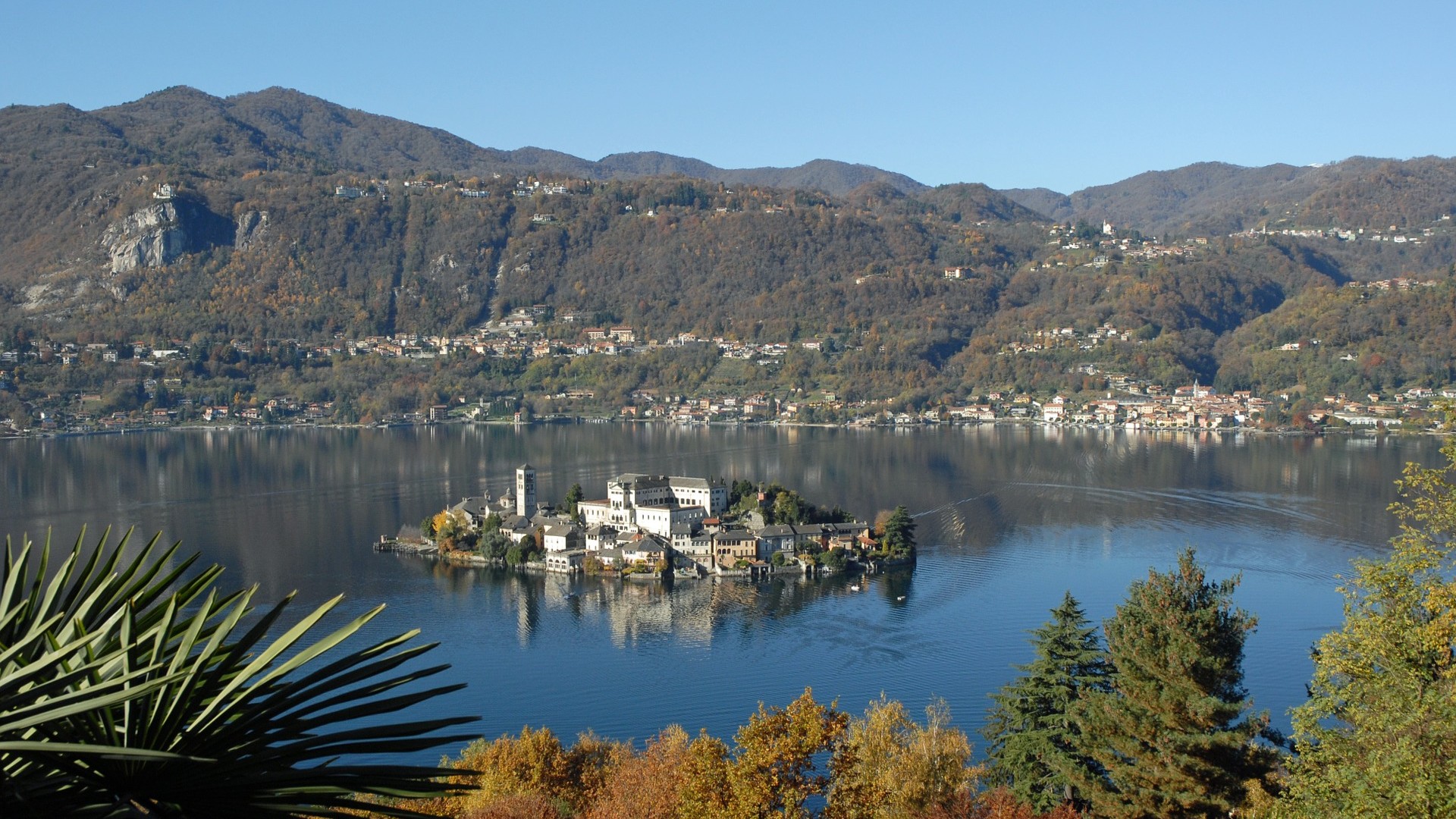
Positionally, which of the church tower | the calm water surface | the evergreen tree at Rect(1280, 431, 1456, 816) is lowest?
the calm water surface

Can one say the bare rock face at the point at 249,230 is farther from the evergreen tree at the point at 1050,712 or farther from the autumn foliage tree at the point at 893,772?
the evergreen tree at the point at 1050,712

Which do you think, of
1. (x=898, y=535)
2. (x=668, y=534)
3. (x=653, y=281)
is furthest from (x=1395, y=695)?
(x=653, y=281)

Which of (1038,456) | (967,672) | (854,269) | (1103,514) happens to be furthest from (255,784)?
(854,269)

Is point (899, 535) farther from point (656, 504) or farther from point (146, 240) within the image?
point (146, 240)

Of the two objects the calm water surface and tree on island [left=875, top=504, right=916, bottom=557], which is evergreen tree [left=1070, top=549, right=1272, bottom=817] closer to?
the calm water surface

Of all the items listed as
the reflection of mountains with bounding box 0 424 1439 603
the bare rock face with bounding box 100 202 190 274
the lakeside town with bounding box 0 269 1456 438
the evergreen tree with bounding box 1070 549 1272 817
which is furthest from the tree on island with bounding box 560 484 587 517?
the bare rock face with bounding box 100 202 190 274

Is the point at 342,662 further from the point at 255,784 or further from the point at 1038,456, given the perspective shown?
the point at 1038,456

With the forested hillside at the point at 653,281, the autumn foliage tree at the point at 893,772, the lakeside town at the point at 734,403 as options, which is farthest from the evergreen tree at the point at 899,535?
the forested hillside at the point at 653,281
